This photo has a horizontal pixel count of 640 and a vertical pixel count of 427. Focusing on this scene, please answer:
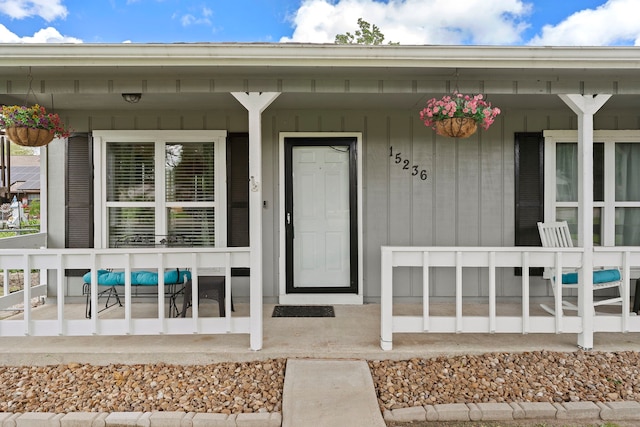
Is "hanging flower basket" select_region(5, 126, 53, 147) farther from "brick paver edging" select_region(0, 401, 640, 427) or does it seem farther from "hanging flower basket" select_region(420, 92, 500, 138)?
"hanging flower basket" select_region(420, 92, 500, 138)

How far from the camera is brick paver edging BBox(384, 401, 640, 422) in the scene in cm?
229

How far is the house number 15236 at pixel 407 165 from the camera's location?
4.29 metres

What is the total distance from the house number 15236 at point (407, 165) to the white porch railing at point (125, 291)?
209 cm

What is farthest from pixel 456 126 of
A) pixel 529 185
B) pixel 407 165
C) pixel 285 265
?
pixel 285 265

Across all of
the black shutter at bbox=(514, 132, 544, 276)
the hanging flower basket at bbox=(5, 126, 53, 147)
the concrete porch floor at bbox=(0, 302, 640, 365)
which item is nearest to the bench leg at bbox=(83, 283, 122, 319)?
the concrete porch floor at bbox=(0, 302, 640, 365)

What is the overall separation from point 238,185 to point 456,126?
7.70 ft

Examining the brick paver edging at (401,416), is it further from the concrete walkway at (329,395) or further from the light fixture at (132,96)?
the light fixture at (132,96)

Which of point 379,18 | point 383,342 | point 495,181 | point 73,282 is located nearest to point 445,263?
point 383,342

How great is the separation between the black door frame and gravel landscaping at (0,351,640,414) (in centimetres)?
144

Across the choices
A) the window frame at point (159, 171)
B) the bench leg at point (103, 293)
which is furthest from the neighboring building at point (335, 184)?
the bench leg at point (103, 293)

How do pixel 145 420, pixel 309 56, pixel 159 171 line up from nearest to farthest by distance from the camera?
pixel 145 420, pixel 309 56, pixel 159 171

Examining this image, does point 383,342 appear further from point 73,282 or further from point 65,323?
point 73,282

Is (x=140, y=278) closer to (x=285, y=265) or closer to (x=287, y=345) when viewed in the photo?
(x=285, y=265)

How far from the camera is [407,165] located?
169 inches
